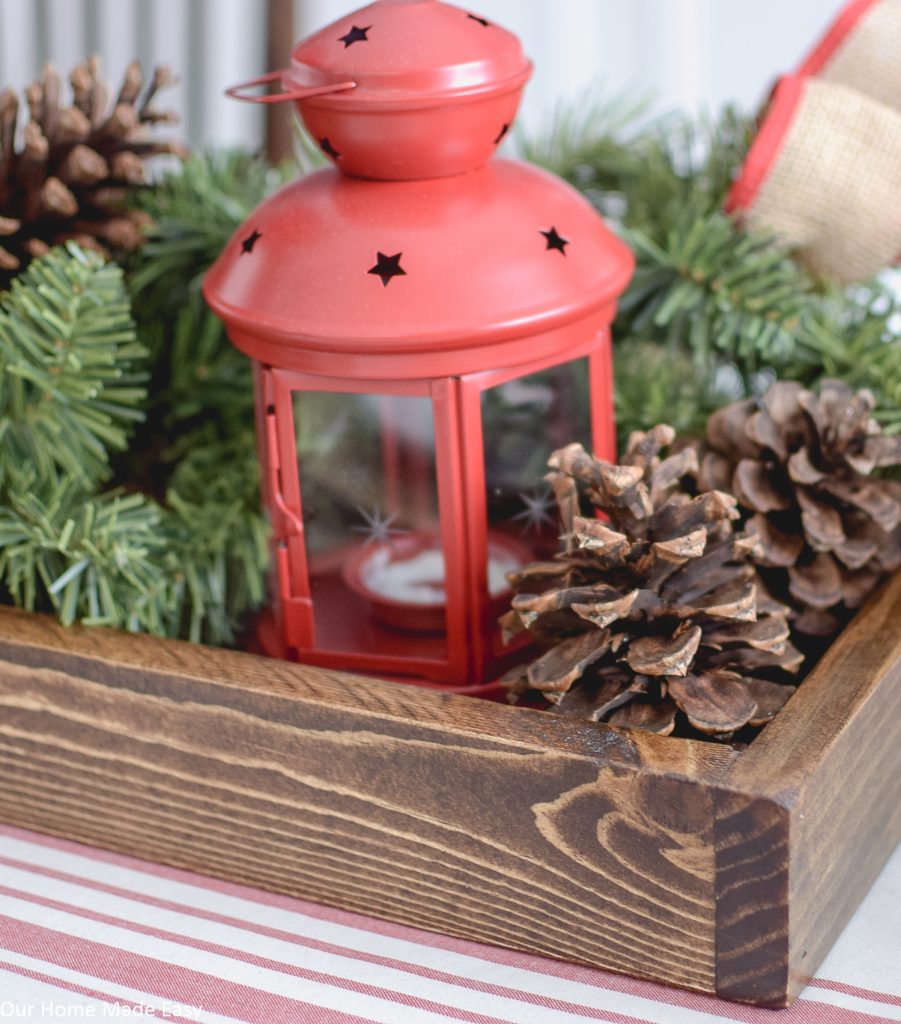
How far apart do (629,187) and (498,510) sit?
0.32 meters

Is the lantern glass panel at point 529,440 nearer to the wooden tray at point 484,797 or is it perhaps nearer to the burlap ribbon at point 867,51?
the wooden tray at point 484,797

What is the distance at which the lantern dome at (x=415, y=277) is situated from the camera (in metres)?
0.44

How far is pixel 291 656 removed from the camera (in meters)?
0.52

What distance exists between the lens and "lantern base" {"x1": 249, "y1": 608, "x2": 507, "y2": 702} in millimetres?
494

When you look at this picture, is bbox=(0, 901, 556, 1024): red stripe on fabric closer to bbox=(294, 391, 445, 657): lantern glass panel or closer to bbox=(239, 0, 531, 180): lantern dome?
bbox=(294, 391, 445, 657): lantern glass panel

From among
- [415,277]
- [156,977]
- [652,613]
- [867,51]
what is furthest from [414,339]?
[867,51]

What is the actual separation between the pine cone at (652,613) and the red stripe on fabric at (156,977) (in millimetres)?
131

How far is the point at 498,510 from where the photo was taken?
49 cm

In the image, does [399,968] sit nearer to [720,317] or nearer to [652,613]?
[652,613]

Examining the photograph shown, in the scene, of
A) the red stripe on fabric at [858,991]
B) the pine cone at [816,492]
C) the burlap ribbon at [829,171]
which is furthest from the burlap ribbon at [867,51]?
the red stripe on fabric at [858,991]

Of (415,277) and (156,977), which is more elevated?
(415,277)

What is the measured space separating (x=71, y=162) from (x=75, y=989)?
0.34 metres

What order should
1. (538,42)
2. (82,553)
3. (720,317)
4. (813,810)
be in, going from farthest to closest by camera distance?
(538,42) → (720,317) → (82,553) → (813,810)

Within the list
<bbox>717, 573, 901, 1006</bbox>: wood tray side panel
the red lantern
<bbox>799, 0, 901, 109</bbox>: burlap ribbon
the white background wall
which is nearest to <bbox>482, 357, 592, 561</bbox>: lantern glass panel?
the red lantern
